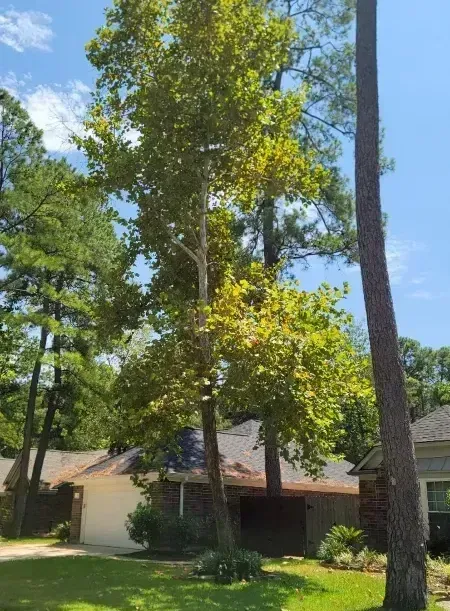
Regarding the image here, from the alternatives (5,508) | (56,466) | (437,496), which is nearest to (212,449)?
(437,496)

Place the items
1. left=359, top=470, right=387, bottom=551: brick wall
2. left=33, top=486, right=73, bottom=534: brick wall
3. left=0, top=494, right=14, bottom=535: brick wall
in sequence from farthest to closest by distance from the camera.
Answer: left=0, top=494, right=14, bottom=535: brick wall, left=33, top=486, right=73, bottom=534: brick wall, left=359, top=470, right=387, bottom=551: brick wall

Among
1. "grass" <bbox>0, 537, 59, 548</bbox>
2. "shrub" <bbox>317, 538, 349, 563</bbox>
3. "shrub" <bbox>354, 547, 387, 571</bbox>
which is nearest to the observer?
"shrub" <bbox>354, 547, 387, 571</bbox>

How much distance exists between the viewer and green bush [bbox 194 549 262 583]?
1054 cm

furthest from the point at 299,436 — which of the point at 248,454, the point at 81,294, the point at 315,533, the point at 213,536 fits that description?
the point at 81,294

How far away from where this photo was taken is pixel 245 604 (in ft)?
27.5

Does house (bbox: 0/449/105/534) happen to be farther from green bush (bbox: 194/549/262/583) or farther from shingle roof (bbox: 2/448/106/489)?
green bush (bbox: 194/549/262/583)

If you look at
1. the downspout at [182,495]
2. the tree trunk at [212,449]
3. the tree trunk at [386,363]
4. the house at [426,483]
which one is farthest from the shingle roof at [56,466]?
the tree trunk at [386,363]

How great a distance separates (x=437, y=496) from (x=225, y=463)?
7592mm

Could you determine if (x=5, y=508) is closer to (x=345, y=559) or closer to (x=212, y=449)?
(x=212, y=449)

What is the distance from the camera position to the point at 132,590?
962 centimetres

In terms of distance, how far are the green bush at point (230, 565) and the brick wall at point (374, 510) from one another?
5370 millimetres

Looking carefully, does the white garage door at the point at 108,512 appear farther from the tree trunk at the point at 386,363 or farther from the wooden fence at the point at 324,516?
the tree trunk at the point at 386,363

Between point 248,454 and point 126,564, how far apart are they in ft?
29.7

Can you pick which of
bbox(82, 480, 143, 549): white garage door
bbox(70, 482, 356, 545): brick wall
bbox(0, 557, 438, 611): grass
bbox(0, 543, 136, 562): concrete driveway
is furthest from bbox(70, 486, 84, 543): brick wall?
bbox(0, 557, 438, 611): grass
